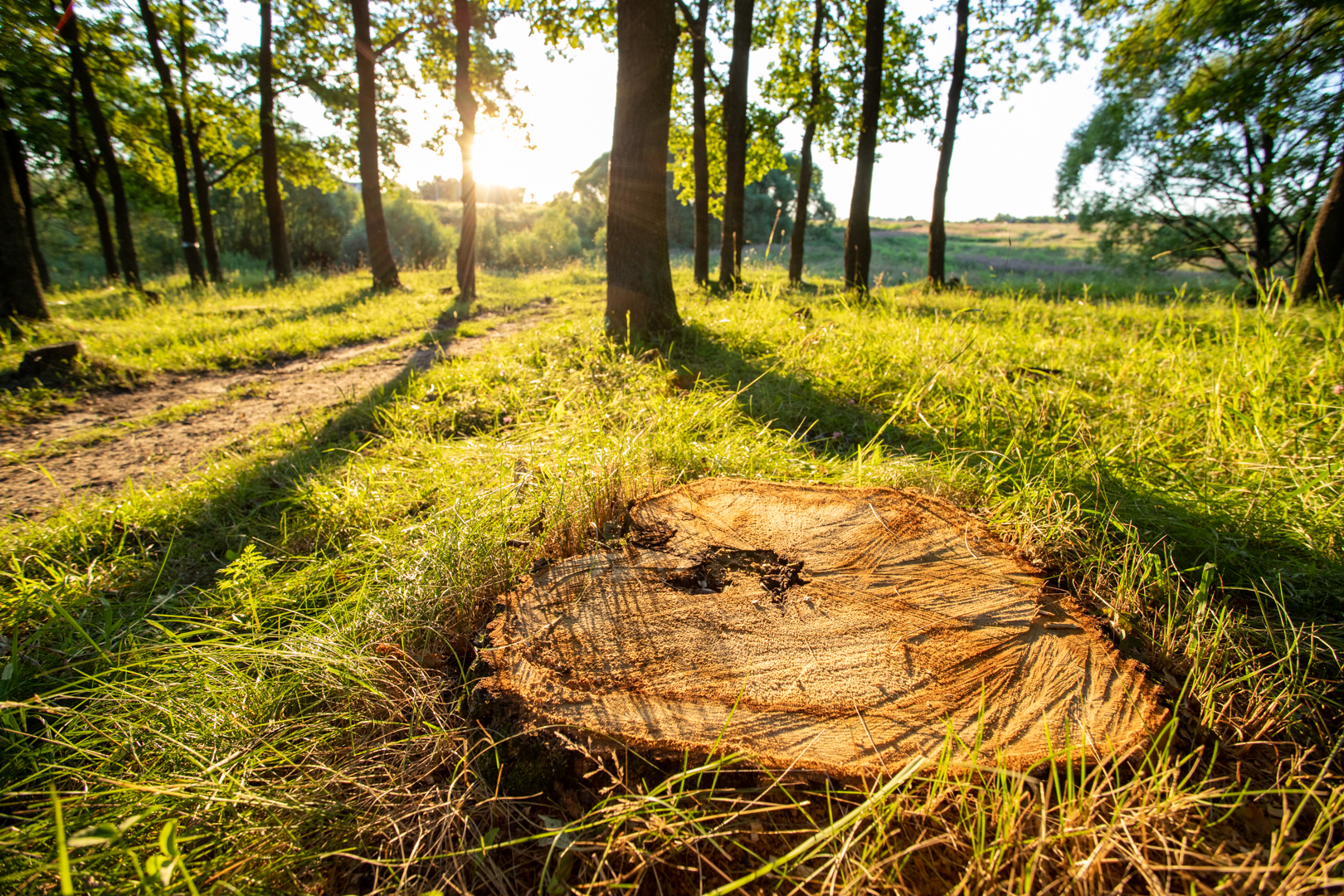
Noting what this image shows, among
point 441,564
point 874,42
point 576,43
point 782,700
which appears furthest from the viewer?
point 874,42

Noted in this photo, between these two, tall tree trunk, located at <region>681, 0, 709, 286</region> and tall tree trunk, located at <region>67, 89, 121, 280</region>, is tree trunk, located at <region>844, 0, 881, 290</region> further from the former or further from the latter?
tall tree trunk, located at <region>67, 89, 121, 280</region>

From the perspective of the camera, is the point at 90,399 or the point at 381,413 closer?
the point at 381,413

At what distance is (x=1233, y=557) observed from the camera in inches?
65.8

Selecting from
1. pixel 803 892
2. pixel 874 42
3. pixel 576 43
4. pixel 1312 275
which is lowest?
pixel 803 892

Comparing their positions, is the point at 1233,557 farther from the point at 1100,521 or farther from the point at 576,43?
the point at 576,43

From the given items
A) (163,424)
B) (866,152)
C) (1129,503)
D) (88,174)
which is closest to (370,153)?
(163,424)

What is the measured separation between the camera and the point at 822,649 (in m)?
1.21

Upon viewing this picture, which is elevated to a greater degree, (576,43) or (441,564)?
(576,43)

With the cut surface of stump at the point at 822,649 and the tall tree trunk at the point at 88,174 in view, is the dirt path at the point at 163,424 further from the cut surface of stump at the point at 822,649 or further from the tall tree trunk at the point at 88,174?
the tall tree trunk at the point at 88,174

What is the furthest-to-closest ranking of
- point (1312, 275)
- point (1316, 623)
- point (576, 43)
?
point (576, 43) < point (1312, 275) < point (1316, 623)

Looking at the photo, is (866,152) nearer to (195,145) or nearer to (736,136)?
(736,136)

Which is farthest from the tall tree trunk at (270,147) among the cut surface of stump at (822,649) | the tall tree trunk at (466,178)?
the cut surface of stump at (822,649)

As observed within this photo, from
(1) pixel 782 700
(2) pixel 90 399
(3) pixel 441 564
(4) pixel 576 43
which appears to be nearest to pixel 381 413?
(3) pixel 441 564

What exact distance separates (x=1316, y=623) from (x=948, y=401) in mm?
1911
